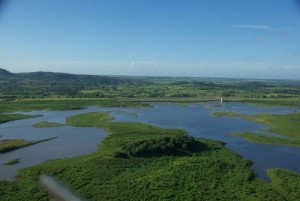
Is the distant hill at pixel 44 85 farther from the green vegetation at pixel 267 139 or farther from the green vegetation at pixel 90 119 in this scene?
the green vegetation at pixel 267 139

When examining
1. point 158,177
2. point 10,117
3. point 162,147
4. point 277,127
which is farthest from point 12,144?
point 277,127

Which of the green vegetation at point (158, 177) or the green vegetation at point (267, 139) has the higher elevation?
the green vegetation at point (158, 177)

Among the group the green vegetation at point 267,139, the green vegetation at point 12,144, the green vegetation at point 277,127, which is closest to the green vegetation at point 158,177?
the green vegetation at point 267,139

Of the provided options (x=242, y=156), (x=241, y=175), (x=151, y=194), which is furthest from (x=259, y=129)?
(x=151, y=194)

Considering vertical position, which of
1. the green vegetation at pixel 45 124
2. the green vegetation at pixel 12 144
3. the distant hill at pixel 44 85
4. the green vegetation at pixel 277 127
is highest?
the distant hill at pixel 44 85

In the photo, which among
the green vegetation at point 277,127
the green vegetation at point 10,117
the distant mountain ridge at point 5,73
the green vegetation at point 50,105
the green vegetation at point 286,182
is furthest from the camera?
the distant mountain ridge at point 5,73
